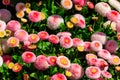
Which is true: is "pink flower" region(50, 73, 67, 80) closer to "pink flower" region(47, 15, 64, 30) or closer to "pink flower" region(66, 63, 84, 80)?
"pink flower" region(66, 63, 84, 80)

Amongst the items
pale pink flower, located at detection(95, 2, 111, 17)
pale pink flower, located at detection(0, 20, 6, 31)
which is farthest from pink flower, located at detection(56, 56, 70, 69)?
pale pink flower, located at detection(95, 2, 111, 17)

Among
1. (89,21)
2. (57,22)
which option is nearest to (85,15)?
(89,21)

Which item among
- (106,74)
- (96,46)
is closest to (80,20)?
(96,46)

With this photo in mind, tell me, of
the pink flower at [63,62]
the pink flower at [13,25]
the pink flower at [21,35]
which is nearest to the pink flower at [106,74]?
the pink flower at [63,62]

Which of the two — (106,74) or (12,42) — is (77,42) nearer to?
(106,74)

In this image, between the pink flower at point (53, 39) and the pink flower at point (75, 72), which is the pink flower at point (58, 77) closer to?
the pink flower at point (75, 72)

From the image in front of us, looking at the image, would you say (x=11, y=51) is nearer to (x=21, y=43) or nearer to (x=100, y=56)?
(x=21, y=43)
